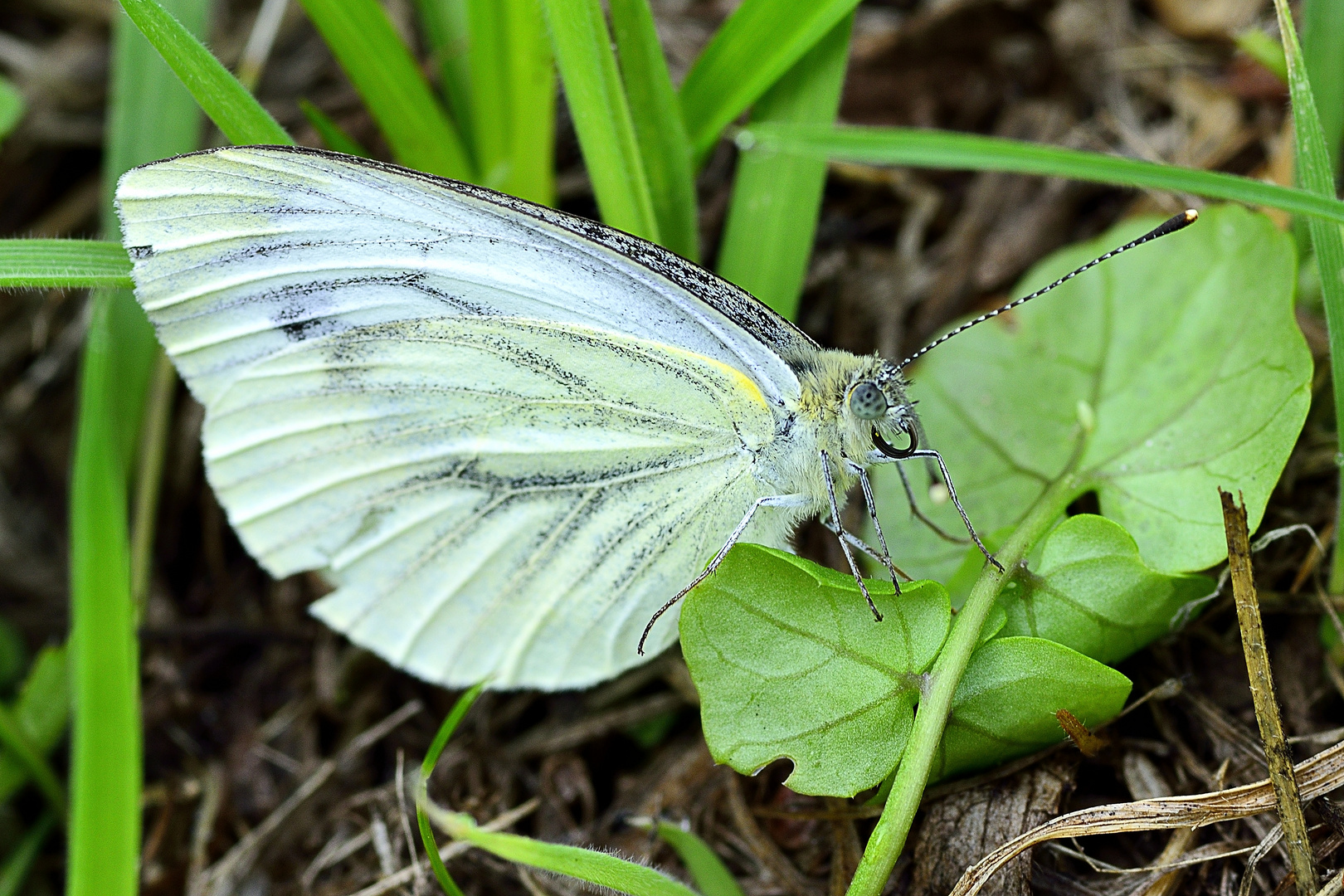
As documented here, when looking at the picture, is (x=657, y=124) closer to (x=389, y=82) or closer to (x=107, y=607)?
(x=389, y=82)

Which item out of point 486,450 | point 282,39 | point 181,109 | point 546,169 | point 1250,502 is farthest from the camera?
point 282,39

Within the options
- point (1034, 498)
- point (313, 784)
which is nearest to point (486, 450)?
point (313, 784)

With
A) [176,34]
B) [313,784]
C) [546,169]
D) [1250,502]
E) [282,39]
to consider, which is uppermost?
[282,39]

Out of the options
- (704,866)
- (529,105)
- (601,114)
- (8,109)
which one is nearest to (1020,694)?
(704,866)

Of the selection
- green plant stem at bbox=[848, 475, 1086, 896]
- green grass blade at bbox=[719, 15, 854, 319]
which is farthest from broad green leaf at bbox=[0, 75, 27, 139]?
green plant stem at bbox=[848, 475, 1086, 896]

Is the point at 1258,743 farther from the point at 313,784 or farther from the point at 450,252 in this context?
the point at 313,784
